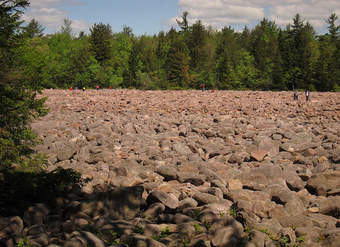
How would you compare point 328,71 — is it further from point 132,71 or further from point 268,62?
point 132,71

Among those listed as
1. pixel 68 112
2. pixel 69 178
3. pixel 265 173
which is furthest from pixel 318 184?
pixel 68 112

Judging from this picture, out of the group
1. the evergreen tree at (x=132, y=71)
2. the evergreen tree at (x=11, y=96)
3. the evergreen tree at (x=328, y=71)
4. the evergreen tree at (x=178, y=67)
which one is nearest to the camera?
the evergreen tree at (x=11, y=96)

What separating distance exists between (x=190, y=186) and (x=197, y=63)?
5588 centimetres

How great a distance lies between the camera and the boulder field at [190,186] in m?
5.01

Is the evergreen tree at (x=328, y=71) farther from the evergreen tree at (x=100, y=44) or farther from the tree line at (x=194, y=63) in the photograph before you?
the evergreen tree at (x=100, y=44)

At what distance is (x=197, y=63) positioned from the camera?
2429 inches

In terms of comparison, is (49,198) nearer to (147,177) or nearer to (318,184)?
(147,177)

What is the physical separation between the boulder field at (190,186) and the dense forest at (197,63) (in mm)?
37693

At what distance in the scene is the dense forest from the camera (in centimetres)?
5222

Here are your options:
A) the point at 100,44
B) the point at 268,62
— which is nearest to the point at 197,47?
the point at 268,62

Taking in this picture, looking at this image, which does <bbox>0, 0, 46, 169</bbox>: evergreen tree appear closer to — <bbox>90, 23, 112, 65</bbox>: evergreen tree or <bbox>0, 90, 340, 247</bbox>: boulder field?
<bbox>0, 90, 340, 247</bbox>: boulder field

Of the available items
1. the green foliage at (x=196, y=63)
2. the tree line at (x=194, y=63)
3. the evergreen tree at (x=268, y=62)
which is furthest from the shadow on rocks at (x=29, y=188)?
the evergreen tree at (x=268, y=62)

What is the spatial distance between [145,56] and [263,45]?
2078 centimetres

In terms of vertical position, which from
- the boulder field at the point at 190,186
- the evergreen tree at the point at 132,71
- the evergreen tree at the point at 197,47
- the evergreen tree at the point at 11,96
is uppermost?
the evergreen tree at the point at 197,47
